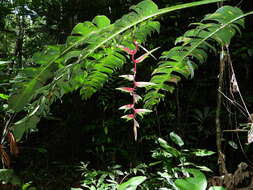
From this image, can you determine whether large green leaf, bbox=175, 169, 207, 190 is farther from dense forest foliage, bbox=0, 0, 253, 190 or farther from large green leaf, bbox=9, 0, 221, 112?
large green leaf, bbox=9, 0, 221, 112

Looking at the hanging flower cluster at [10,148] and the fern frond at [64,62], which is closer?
the fern frond at [64,62]

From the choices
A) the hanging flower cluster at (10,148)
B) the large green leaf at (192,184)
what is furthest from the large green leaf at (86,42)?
the large green leaf at (192,184)

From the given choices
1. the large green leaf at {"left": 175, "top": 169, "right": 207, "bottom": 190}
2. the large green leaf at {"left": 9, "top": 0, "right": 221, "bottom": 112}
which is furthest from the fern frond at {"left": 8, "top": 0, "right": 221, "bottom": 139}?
the large green leaf at {"left": 175, "top": 169, "right": 207, "bottom": 190}

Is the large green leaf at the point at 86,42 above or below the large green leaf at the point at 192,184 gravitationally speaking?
above

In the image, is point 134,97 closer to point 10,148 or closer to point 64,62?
point 64,62

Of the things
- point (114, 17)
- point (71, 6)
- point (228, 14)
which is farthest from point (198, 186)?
point (71, 6)

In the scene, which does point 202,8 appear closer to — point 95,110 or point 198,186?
point 95,110

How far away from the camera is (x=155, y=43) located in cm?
181

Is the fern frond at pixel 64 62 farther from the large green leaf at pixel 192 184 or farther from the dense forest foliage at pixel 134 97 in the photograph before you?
the large green leaf at pixel 192 184

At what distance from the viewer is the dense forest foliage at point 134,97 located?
0.65 meters

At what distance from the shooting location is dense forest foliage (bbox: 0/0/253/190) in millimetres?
653

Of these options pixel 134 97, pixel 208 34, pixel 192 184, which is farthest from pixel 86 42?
pixel 192 184

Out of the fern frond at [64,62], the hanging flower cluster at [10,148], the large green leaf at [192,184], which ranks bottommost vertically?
the large green leaf at [192,184]

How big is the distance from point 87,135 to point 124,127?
1.87ft
